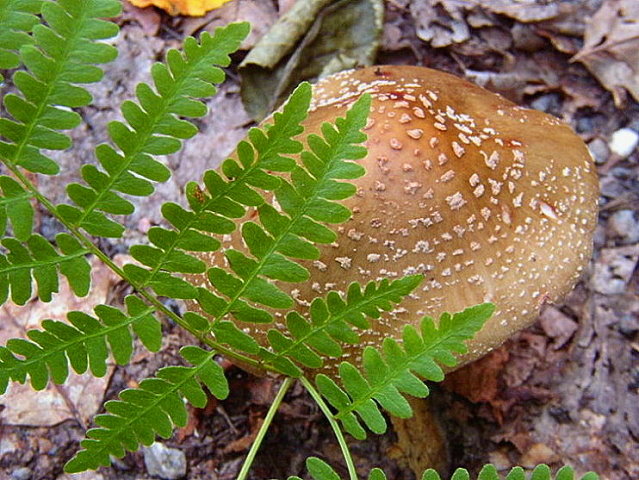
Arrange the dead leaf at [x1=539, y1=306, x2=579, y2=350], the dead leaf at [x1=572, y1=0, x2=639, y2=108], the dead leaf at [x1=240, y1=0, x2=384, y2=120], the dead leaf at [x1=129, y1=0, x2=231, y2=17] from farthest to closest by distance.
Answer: the dead leaf at [x1=129, y1=0, x2=231, y2=17] → the dead leaf at [x1=572, y1=0, x2=639, y2=108] → the dead leaf at [x1=240, y1=0, x2=384, y2=120] → the dead leaf at [x1=539, y1=306, x2=579, y2=350]

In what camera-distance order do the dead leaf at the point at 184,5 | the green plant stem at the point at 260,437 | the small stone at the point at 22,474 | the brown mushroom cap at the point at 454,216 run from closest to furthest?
1. the green plant stem at the point at 260,437
2. the brown mushroom cap at the point at 454,216
3. the small stone at the point at 22,474
4. the dead leaf at the point at 184,5

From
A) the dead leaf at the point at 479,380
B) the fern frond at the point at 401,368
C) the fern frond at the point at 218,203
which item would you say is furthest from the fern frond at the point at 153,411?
the dead leaf at the point at 479,380

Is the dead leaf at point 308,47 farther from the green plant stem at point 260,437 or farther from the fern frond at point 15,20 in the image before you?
the fern frond at point 15,20

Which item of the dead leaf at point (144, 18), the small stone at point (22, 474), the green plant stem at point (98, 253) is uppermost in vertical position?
the green plant stem at point (98, 253)

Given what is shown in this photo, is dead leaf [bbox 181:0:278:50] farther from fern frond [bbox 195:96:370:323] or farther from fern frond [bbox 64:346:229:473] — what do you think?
fern frond [bbox 64:346:229:473]

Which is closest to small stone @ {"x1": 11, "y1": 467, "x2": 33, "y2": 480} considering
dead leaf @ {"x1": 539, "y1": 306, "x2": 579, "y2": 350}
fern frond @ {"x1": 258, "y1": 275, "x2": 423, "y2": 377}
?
fern frond @ {"x1": 258, "y1": 275, "x2": 423, "y2": 377}

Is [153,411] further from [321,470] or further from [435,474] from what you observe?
[435,474]

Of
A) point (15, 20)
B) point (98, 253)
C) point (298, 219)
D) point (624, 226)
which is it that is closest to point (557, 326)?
point (624, 226)
